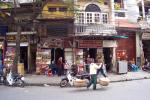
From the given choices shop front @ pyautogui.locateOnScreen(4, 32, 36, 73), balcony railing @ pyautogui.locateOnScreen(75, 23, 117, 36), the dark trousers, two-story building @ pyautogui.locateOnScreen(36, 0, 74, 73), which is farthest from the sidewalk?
the dark trousers

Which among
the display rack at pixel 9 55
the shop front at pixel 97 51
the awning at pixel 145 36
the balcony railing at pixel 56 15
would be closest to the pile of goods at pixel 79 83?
the shop front at pixel 97 51

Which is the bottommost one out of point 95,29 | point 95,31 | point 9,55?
point 9,55

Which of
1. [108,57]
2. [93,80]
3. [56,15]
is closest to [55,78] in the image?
[56,15]

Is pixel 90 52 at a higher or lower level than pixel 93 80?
higher

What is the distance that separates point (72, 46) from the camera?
114 ft

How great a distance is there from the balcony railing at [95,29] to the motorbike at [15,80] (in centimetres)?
956

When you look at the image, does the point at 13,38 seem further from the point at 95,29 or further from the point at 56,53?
the point at 95,29

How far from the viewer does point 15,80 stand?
26.3 metres

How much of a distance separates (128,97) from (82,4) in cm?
1929

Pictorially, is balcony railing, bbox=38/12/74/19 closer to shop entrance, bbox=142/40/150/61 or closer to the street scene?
the street scene

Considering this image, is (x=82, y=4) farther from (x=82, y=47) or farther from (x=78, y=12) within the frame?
(x=82, y=47)

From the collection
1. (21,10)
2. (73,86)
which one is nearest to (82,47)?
(21,10)

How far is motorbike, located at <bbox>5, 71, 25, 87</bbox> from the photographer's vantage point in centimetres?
2614

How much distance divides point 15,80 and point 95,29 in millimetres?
11415
